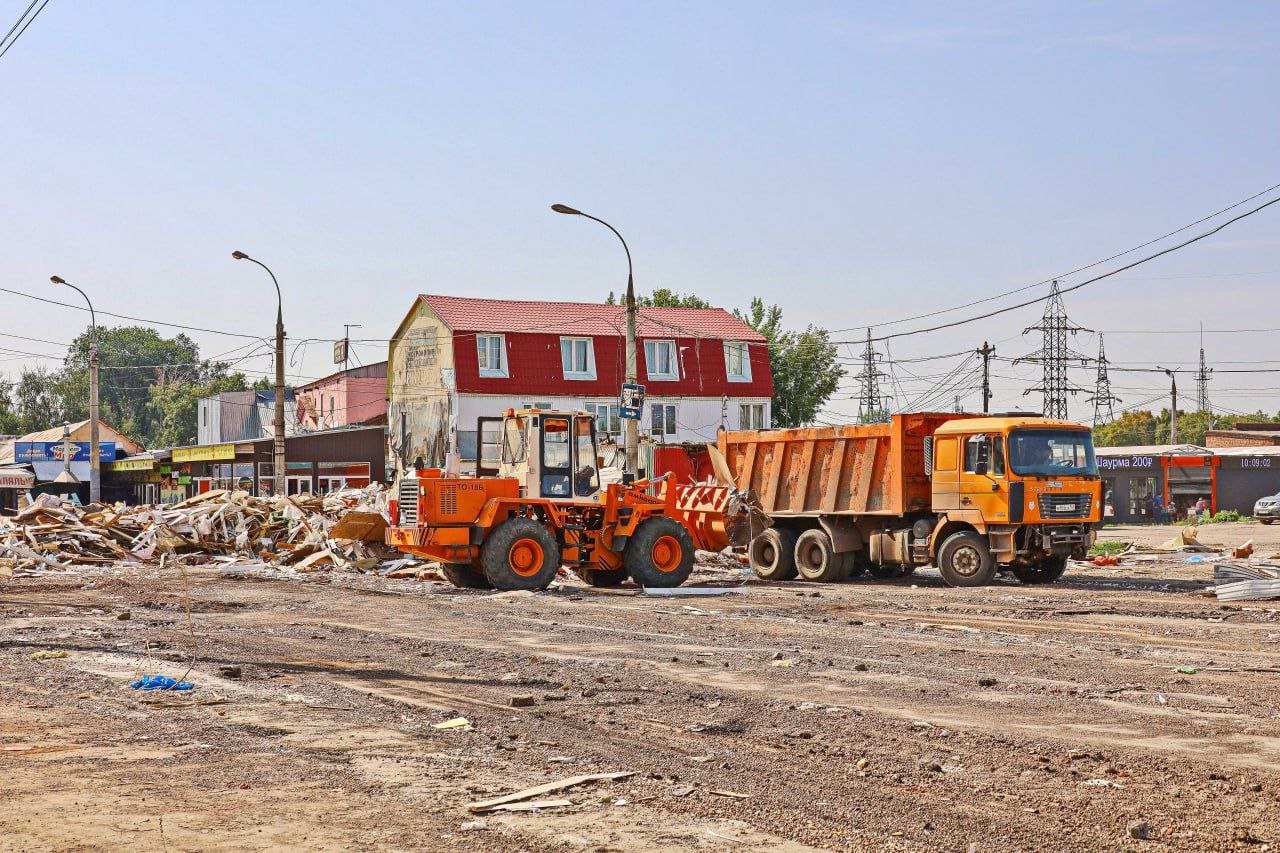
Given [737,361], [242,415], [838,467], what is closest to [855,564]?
[838,467]

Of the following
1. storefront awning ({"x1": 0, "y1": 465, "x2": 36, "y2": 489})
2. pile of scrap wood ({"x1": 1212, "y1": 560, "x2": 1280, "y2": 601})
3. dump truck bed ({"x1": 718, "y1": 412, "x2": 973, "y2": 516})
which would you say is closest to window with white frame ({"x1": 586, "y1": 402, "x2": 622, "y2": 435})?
storefront awning ({"x1": 0, "y1": 465, "x2": 36, "y2": 489})

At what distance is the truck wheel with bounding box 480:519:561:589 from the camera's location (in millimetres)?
21938

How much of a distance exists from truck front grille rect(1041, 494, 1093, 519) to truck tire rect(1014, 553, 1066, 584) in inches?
46.1

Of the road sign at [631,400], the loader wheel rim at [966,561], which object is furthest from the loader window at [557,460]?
the road sign at [631,400]

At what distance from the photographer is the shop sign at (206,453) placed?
184ft

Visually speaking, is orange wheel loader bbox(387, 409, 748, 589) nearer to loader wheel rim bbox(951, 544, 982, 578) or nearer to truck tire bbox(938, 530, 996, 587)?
truck tire bbox(938, 530, 996, 587)

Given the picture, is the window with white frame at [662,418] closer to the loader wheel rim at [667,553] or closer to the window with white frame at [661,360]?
the window with white frame at [661,360]

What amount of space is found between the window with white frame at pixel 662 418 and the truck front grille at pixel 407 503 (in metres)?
33.1

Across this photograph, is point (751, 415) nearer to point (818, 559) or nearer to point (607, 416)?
point (607, 416)

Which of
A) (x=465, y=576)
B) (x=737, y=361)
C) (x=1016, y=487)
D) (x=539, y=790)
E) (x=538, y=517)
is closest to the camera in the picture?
(x=539, y=790)

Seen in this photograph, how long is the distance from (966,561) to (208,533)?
17357 mm

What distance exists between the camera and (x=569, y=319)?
55.1 meters

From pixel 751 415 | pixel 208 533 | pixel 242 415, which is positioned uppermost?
pixel 242 415

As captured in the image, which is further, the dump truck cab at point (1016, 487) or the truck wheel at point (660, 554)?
the truck wheel at point (660, 554)
